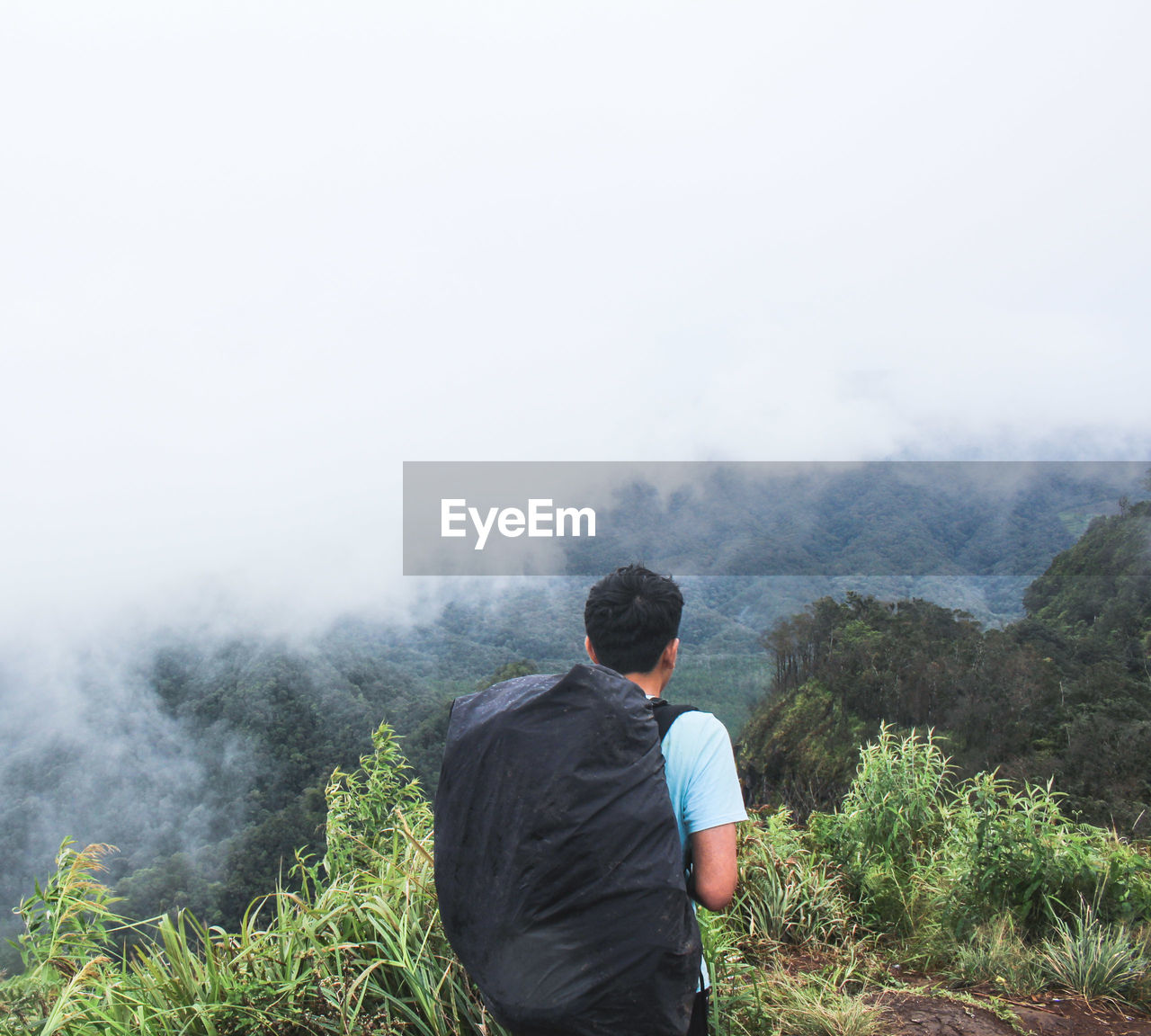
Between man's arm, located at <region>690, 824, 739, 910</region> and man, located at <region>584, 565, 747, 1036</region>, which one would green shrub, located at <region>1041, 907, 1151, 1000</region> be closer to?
man, located at <region>584, 565, 747, 1036</region>

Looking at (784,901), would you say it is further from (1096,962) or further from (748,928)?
(1096,962)

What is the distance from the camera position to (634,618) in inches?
56.6

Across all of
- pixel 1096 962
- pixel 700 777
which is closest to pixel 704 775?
pixel 700 777

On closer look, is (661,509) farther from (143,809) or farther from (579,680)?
(579,680)

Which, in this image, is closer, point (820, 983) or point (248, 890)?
point (820, 983)

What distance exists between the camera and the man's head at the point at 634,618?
144cm

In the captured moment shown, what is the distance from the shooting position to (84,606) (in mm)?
107688

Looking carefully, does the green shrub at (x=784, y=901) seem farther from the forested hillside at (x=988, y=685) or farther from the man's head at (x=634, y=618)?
the forested hillside at (x=988, y=685)

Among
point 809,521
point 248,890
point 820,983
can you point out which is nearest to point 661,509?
point 809,521

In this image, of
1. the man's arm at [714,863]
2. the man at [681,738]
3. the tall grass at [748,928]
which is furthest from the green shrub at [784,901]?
the man's arm at [714,863]

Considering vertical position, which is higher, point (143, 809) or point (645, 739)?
point (645, 739)

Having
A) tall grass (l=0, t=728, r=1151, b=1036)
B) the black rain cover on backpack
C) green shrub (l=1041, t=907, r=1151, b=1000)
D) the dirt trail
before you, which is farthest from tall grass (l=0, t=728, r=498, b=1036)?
green shrub (l=1041, t=907, r=1151, b=1000)

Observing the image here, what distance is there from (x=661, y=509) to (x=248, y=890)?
7924 cm

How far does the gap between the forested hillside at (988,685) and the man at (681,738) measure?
23.5 m
